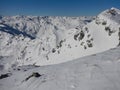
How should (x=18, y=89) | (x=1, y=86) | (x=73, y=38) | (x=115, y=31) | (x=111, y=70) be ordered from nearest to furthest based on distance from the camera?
(x=111, y=70)
(x=18, y=89)
(x=1, y=86)
(x=115, y=31)
(x=73, y=38)

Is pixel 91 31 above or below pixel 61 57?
→ above

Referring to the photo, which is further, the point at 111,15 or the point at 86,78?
the point at 111,15

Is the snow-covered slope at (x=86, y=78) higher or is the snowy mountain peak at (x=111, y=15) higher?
the snowy mountain peak at (x=111, y=15)

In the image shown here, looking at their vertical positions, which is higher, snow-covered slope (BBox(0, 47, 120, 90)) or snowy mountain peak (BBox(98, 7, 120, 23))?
snowy mountain peak (BBox(98, 7, 120, 23))

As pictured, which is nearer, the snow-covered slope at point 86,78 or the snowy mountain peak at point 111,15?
the snow-covered slope at point 86,78

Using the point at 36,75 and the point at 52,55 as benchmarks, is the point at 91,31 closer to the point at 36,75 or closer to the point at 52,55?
the point at 52,55

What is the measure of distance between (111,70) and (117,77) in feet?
6.20

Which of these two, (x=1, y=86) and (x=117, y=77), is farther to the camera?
(x=1, y=86)

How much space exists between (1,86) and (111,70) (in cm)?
1360

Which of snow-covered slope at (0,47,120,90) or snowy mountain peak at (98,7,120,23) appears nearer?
snow-covered slope at (0,47,120,90)

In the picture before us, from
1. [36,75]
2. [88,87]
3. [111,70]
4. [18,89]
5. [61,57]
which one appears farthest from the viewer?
[61,57]

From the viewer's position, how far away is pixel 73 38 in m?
157

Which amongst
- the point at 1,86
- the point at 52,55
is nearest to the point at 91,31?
the point at 52,55

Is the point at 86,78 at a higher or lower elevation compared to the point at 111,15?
lower
